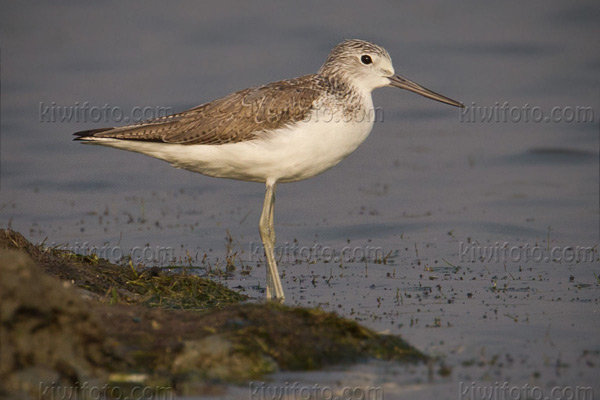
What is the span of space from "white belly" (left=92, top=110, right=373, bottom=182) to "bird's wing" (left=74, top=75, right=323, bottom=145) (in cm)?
8

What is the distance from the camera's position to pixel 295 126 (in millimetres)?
9812

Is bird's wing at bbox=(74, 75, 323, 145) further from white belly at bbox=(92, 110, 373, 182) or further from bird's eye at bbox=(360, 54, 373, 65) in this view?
bird's eye at bbox=(360, 54, 373, 65)

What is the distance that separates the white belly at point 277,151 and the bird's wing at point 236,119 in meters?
0.08

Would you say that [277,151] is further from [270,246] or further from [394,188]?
[394,188]

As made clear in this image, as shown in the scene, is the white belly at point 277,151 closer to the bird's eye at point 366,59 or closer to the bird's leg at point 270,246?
the bird's leg at point 270,246

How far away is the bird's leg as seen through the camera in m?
9.77

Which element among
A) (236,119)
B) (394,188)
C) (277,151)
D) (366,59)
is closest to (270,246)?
(277,151)

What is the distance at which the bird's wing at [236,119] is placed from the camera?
995cm

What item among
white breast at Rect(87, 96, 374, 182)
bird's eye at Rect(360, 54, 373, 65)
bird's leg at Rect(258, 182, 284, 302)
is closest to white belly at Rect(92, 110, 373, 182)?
white breast at Rect(87, 96, 374, 182)

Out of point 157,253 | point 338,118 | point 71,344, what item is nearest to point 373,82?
point 338,118

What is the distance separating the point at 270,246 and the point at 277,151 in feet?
4.11

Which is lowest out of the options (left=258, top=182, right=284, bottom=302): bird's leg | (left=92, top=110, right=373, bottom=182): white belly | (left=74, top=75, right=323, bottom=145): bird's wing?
(left=258, top=182, right=284, bottom=302): bird's leg

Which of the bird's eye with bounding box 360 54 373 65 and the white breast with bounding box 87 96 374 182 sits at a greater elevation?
the bird's eye with bounding box 360 54 373 65

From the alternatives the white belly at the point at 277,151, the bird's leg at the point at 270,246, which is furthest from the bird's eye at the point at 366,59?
the bird's leg at the point at 270,246
